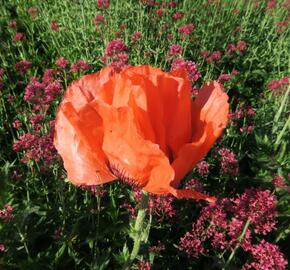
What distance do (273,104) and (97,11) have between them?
1888 mm

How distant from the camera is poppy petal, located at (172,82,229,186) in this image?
95 centimetres

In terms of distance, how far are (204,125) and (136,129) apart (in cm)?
22

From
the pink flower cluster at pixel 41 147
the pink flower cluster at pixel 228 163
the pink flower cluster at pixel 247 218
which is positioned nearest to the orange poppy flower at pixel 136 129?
the pink flower cluster at pixel 247 218

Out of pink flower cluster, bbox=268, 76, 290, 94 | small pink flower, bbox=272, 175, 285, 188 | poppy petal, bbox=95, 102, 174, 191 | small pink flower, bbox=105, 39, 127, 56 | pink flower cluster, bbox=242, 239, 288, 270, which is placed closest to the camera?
poppy petal, bbox=95, 102, 174, 191

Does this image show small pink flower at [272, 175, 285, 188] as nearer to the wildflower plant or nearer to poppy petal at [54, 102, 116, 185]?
the wildflower plant

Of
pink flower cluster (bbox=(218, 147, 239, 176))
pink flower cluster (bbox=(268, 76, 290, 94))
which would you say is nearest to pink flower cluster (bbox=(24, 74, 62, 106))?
pink flower cluster (bbox=(218, 147, 239, 176))

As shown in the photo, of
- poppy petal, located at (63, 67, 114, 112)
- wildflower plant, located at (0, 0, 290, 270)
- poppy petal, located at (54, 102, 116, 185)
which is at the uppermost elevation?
poppy petal, located at (63, 67, 114, 112)

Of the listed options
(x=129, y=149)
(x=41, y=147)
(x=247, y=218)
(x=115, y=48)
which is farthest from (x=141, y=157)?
(x=115, y=48)

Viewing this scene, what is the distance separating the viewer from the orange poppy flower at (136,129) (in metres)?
0.92

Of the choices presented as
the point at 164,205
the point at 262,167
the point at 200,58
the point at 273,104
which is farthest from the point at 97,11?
the point at 164,205

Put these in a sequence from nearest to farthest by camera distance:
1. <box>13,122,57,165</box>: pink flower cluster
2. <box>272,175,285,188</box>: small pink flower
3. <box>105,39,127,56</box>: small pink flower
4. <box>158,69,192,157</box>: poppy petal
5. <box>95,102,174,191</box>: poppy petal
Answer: <box>95,102,174,191</box>: poppy petal → <box>158,69,192,157</box>: poppy petal → <box>13,122,57,165</box>: pink flower cluster → <box>272,175,285,188</box>: small pink flower → <box>105,39,127,56</box>: small pink flower

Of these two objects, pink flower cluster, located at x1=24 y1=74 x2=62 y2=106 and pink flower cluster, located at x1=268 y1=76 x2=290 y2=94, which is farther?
pink flower cluster, located at x1=268 y1=76 x2=290 y2=94

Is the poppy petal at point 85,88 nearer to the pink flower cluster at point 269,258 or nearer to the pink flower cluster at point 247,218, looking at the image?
the pink flower cluster at point 247,218

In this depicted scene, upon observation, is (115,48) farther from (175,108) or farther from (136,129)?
(136,129)
